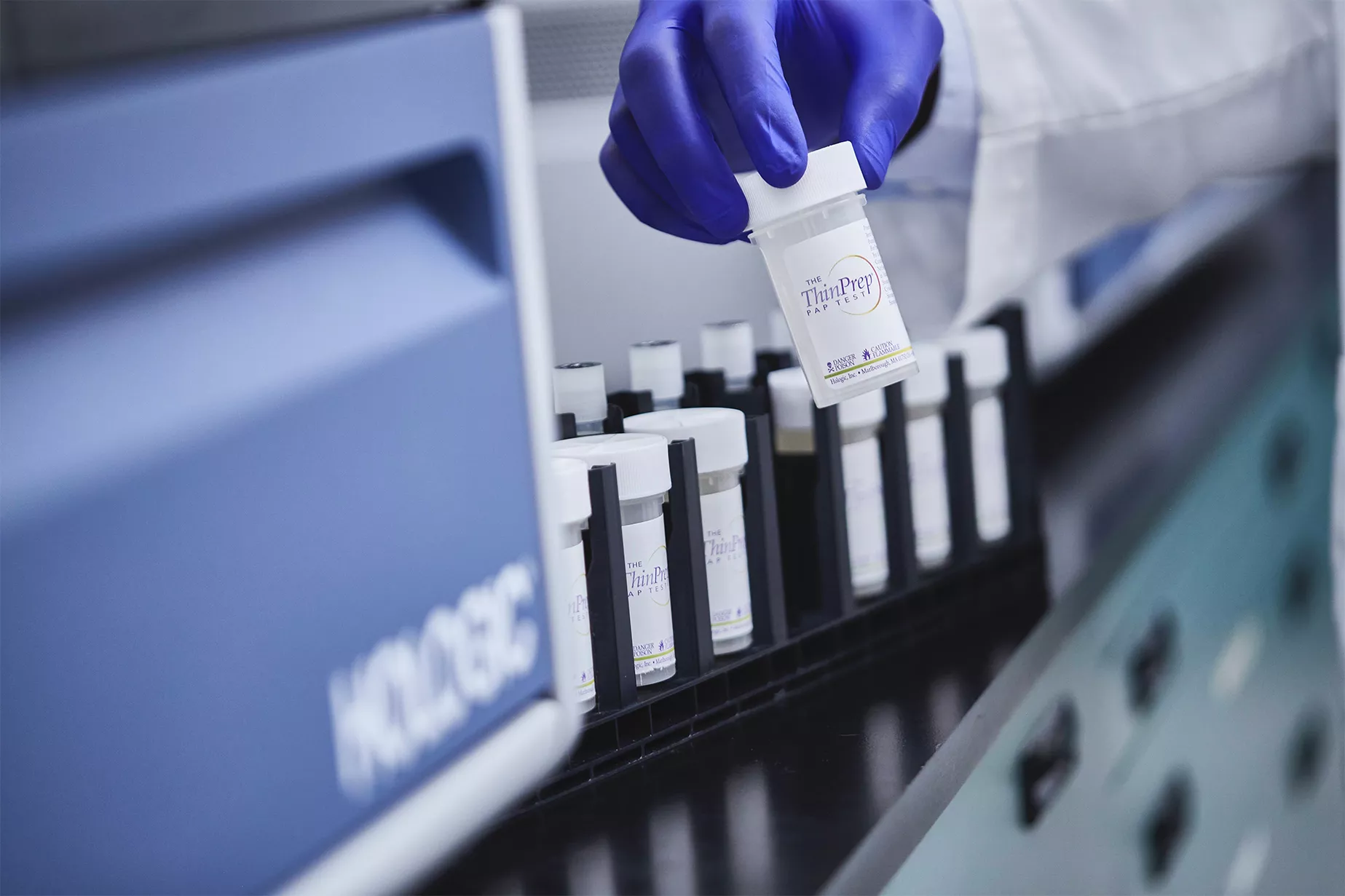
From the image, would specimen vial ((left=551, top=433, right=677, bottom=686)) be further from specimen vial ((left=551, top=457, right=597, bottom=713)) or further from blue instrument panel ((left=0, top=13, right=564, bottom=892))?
blue instrument panel ((left=0, top=13, right=564, bottom=892))

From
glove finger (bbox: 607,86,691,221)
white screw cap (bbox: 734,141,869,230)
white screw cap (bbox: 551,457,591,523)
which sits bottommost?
white screw cap (bbox: 551,457,591,523)

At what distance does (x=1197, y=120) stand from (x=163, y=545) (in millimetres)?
1086

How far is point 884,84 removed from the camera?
2.40 feet

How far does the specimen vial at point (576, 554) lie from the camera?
1.99 ft

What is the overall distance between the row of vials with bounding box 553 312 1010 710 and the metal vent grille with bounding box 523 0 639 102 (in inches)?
17.8

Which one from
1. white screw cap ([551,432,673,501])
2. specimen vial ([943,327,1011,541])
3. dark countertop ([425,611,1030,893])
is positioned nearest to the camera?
dark countertop ([425,611,1030,893])

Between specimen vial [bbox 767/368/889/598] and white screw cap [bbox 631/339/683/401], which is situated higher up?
white screw cap [bbox 631/339/683/401]

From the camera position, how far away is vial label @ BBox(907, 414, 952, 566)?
34.4 inches

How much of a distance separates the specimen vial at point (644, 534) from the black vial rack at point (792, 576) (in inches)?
0.5

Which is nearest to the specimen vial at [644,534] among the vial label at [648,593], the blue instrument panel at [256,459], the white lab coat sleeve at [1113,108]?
the vial label at [648,593]

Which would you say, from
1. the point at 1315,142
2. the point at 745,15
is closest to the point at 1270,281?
the point at 1315,142

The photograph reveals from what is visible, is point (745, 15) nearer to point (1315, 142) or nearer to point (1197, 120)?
point (1197, 120)

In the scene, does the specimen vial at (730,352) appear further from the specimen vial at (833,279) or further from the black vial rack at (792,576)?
the specimen vial at (833,279)

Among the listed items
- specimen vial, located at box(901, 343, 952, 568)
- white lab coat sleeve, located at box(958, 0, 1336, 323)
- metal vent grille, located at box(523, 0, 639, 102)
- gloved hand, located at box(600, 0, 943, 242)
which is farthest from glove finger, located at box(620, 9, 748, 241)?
metal vent grille, located at box(523, 0, 639, 102)
